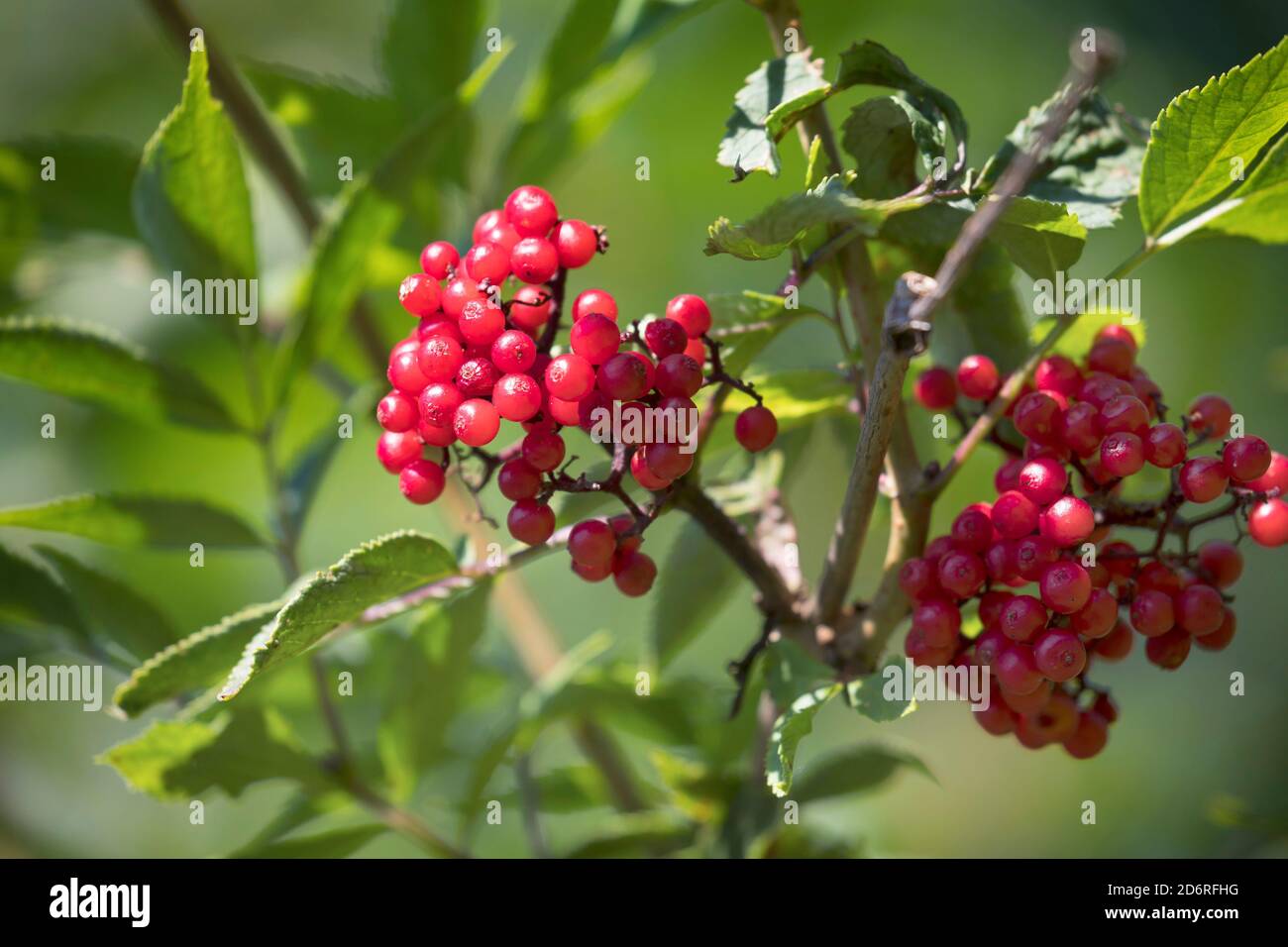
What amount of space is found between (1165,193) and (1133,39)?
246cm

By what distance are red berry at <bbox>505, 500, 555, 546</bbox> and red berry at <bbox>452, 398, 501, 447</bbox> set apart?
0.10 meters

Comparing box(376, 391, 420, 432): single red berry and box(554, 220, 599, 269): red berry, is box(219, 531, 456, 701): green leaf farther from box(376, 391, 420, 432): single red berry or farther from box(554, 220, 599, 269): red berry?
box(554, 220, 599, 269): red berry

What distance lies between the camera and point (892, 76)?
4.28 feet

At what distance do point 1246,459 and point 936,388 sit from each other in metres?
0.35

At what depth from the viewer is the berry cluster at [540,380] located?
46.1 inches

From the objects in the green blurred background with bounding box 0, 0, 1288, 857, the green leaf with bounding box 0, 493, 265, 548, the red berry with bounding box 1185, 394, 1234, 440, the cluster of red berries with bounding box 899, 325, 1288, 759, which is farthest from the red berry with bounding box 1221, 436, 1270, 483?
the green leaf with bounding box 0, 493, 265, 548

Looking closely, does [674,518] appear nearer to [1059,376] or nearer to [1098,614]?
[1059,376]

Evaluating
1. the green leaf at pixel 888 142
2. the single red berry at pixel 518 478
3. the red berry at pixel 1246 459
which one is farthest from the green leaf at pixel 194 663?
the red berry at pixel 1246 459

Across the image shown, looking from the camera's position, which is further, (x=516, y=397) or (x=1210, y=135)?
(x=1210, y=135)

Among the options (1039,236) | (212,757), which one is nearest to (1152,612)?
(1039,236)

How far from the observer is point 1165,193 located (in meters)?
1.36

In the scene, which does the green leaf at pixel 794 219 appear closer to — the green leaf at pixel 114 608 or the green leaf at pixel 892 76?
the green leaf at pixel 892 76

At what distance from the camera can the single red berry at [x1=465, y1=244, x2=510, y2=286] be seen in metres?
1.26
